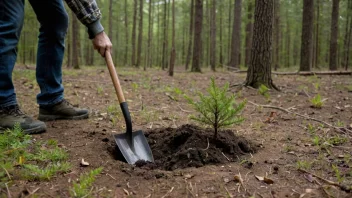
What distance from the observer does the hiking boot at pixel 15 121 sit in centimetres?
271

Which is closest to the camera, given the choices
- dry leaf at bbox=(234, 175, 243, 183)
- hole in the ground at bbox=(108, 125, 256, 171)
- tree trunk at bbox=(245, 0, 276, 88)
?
dry leaf at bbox=(234, 175, 243, 183)

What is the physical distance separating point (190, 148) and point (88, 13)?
163cm

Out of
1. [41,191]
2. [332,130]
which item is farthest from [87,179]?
[332,130]

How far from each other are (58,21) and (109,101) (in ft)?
6.86

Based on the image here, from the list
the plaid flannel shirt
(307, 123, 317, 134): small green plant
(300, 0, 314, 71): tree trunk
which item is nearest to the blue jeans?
the plaid flannel shirt

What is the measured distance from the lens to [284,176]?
2154mm

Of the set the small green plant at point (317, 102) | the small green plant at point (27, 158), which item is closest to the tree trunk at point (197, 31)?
the small green plant at point (317, 102)

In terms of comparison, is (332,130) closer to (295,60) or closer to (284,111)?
(284,111)

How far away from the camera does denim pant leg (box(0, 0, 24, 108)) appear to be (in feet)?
8.43

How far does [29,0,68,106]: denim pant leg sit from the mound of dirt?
1.27 m

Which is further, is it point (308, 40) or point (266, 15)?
point (308, 40)

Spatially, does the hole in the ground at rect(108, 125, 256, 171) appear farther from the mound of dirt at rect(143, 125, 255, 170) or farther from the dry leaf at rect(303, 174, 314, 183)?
the dry leaf at rect(303, 174, 314, 183)

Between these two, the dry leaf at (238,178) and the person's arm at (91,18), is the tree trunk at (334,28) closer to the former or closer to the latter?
the person's arm at (91,18)

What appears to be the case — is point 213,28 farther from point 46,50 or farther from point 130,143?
point 130,143
